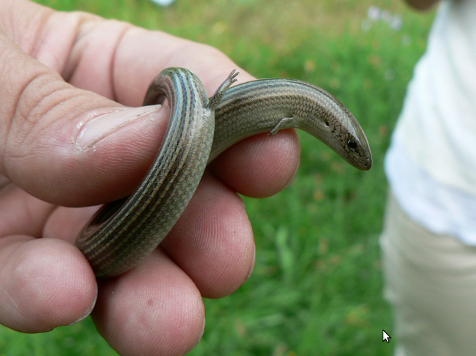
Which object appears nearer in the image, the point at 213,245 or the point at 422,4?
the point at 213,245

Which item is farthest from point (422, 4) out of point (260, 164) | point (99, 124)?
point (99, 124)

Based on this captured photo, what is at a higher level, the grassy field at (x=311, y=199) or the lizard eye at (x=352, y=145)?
the lizard eye at (x=352, y=145)

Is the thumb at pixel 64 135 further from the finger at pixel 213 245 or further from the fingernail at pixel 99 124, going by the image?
the finger at pixel 213 245

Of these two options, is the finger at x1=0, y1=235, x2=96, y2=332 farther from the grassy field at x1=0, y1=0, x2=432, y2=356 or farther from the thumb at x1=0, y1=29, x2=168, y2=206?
the grassy field at x1=0, y1=0, x2=432, y2=356

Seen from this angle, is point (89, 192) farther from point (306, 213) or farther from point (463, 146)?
point (306, 213)

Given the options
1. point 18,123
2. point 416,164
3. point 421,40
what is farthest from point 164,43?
point 421,40

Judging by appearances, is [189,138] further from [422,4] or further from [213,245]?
[422,4]

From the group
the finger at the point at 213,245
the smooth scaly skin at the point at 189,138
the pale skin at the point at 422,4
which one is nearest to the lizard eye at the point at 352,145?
the smooth scaly skin at the point at 189,138
